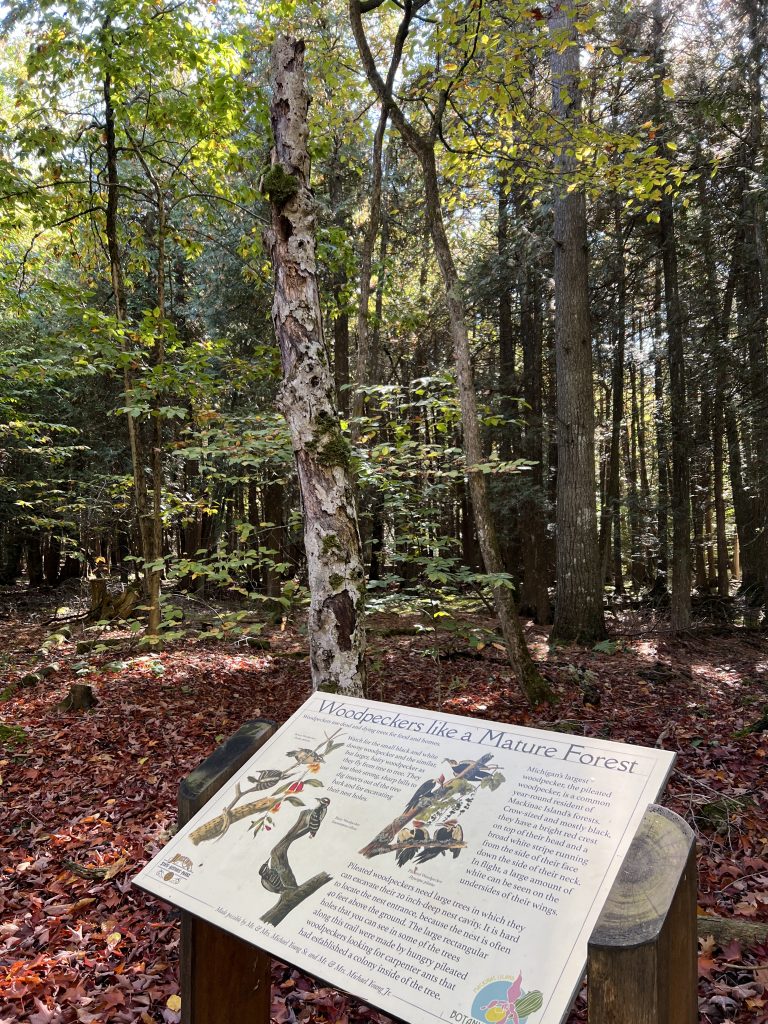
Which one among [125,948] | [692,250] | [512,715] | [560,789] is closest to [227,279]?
[692,250]

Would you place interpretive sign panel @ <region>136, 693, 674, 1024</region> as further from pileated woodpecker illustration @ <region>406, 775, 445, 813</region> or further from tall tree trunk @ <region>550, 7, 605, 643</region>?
tall tree trunk @ <region>550, 7, 605, 643</region>

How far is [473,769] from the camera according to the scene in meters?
1.88

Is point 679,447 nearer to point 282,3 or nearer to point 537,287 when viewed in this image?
point 537,287

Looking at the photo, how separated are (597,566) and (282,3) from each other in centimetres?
803

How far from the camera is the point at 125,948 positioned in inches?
127

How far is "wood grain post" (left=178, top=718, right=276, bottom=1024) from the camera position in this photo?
1963mm

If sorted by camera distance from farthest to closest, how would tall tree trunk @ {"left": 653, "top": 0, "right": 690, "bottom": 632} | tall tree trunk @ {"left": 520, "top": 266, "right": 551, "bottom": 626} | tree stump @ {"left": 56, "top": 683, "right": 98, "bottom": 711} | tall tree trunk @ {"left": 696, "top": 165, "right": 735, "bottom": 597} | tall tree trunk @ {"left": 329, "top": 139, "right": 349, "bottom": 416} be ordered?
tall tree trunk @ {"left": 520, "top": 266, "right": 551, "bottom": 626}, tall tree trunk @ {"left": 329, "top": 139, "right": 349, "bottom": 416}, tall tree trunk @ {"left": 653, "top": 0, "right": 690, "bottom": 632}, tall tree trunk @ {"left": 696, "top": 165, "right": 735, "bottom": 597}, tree stump @ {"left": 56, "top": 683, "right": 98, "bottom": 711}

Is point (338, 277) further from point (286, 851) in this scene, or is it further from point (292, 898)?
point (292, 898)

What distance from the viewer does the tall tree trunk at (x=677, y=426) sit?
11.2m

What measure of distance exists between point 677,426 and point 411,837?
1108cm

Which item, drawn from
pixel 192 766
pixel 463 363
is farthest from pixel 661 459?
pixel 192 766

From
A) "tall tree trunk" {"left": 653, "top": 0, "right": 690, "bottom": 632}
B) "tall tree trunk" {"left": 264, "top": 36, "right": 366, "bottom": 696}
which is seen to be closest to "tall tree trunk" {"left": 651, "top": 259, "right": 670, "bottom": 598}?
"tall tree trunk" {"left": 653, "top": 0, "right": 690, "bottom": 632}

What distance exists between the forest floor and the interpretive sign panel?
1552 millimetres

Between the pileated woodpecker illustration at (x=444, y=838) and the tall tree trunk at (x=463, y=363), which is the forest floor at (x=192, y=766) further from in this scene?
the pileated woodpecker illustration at (x=444, y=838)
